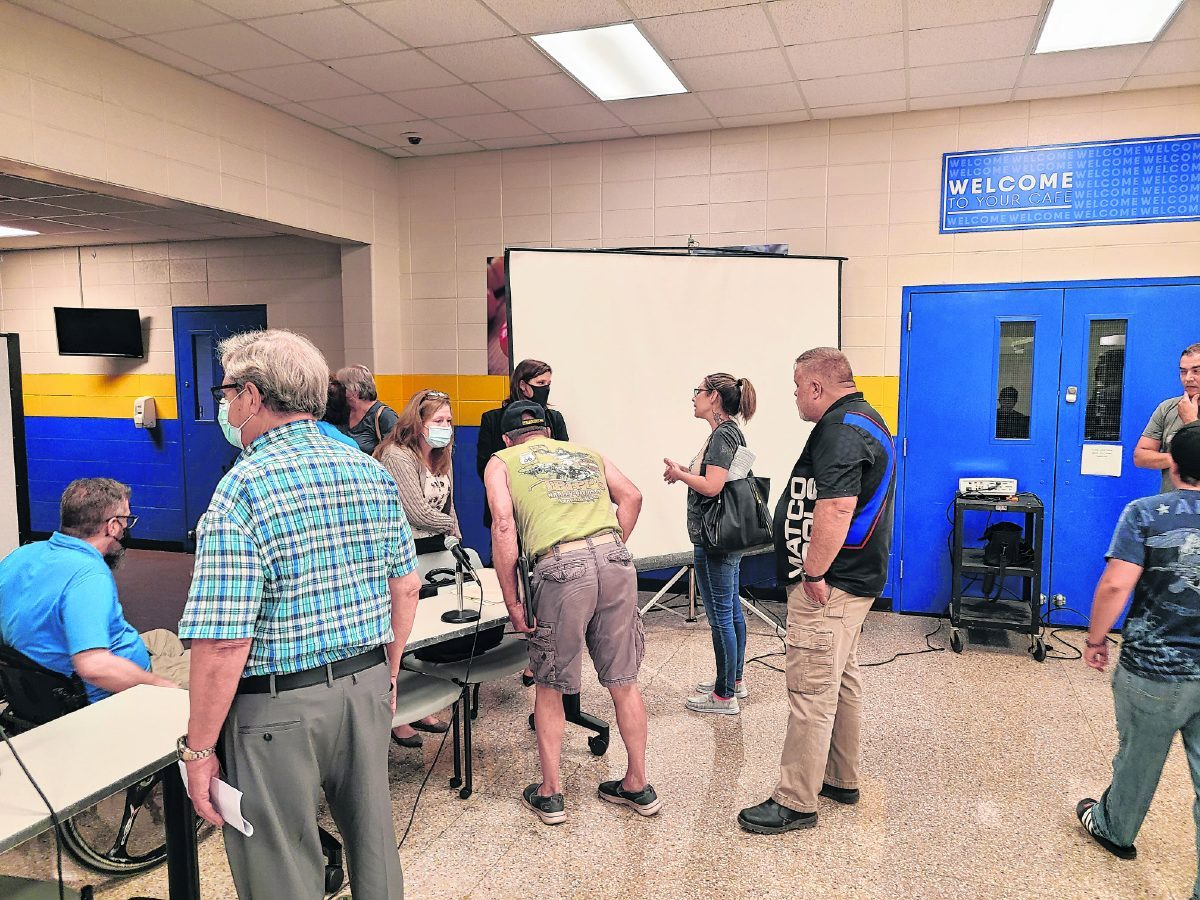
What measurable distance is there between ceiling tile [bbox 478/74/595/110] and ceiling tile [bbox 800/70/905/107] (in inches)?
51.1

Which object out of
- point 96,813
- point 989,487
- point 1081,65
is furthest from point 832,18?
point 96,813

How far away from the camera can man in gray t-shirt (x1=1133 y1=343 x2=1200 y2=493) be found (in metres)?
3.88

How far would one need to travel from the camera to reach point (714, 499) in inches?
134

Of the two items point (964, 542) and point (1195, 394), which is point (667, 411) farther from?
point (1195, 394)

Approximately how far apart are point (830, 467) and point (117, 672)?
2138 millimetres

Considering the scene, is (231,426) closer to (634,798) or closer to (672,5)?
(634,798)

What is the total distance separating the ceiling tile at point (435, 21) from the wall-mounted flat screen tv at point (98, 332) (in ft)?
15.4

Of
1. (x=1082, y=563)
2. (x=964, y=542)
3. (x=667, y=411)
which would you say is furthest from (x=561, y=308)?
(x=1082, y=563)

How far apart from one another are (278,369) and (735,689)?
8.95ft

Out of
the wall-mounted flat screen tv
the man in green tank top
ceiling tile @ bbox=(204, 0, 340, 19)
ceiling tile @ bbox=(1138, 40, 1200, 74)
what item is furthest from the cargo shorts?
the wall-mounted flat screen tv

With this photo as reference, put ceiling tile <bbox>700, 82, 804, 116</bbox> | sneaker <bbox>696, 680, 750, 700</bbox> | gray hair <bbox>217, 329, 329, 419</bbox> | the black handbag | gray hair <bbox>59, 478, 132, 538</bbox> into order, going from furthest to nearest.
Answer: ceiling tile <bbox>700, 82, 804, 116</bbox>, sneaker <bbox>696, 680, 750, 700</bbox>, the black handbag, gray hair <bbox>59, 478, 132, 538</bbox>, gray hair <bbox>217, 329, 329, 419</bbox>

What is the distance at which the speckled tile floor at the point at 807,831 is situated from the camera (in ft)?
7.86

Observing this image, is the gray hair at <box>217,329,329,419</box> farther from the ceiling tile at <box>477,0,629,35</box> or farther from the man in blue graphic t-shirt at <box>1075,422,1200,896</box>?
the ceiling tile at <box>477,0,629,35</box>

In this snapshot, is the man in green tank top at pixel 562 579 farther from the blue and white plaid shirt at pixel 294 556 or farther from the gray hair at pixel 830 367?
the blue and white plaid shirt at pixel 294 556
